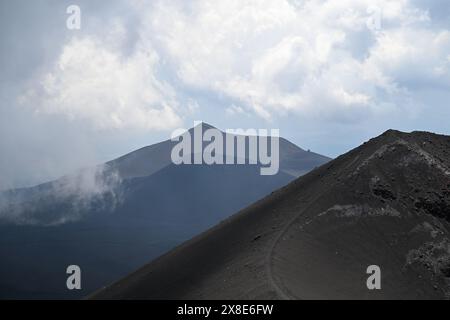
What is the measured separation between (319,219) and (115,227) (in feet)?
507

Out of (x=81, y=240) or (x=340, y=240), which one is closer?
(x=340, y=240)

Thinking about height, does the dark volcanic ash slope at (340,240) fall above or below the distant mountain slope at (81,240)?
below

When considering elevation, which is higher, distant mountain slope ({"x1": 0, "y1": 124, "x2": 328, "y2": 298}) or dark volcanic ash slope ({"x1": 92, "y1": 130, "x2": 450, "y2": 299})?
distant mountain slope ({"x1": 0, "y1": 124, "x2": 328, "y2": 298})

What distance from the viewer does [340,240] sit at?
32531mm

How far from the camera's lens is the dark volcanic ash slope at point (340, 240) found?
28.5 meters

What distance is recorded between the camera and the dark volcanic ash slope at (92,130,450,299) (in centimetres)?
2853

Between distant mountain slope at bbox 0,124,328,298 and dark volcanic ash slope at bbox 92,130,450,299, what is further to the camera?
distant mountain slope at bbox 0,124,328,298

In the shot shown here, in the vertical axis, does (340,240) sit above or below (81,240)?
below

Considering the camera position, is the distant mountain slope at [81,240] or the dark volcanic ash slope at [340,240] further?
the distant mountain slope at [81,240]

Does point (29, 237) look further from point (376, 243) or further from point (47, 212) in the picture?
point (376, 243)
